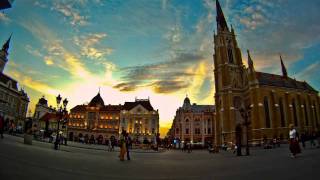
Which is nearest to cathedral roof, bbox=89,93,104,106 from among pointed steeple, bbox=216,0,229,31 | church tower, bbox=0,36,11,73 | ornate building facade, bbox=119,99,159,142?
ornate building facade, bbox=119,99,159,142

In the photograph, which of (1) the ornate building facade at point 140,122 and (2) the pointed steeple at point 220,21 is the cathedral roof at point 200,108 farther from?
(2) the pointed steeple at point 220,21

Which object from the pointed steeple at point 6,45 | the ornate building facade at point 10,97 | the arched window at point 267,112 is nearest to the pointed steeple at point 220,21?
the arched window at point 267,112

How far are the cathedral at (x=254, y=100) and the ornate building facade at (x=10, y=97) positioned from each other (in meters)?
71.0

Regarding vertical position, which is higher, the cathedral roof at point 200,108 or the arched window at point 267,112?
the cathedral roof at point 200,108

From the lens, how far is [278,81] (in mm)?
65875

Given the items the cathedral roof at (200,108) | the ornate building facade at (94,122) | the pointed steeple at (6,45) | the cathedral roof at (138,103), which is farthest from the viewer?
the cathedral roof at (200,108)

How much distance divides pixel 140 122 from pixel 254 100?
138ft

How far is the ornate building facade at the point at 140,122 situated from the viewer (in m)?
78.8

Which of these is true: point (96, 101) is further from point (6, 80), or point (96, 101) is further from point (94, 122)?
point (6, 80)

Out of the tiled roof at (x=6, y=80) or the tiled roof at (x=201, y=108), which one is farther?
the tiled roof at (x=201, y=108)

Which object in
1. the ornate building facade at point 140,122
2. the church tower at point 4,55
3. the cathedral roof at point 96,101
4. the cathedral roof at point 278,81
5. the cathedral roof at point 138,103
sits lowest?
the ornate building facade at point 140,122

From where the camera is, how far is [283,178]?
208 inches

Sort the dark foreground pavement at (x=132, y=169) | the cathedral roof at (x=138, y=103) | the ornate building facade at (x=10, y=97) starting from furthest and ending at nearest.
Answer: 1. the cathedral roof at (x=138, y=103)
2. the ornate building facade at (x=10, y=97)
3. the dark foreground pavement at (x=132, y=169)

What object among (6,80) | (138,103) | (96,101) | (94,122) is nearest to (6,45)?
(6,80)
